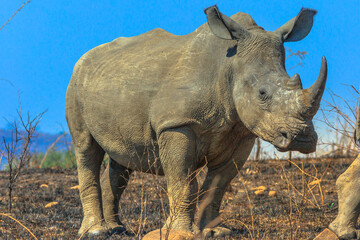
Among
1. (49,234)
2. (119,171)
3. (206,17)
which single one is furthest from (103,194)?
(206,17)

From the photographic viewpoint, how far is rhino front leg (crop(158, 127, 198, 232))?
487 centimetres

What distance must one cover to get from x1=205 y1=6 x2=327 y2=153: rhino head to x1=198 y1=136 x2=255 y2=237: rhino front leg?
753mm

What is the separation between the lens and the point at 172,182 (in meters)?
4.95

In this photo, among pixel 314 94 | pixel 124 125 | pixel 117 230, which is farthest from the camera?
pixel 117 230

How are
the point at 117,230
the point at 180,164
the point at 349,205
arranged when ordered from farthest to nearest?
the point at 117,230, the point at 349,205, the point at 180,164

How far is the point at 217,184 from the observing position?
5.46 metres

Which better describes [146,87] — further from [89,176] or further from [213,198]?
[89,176]

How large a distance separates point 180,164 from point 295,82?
4.13 feet

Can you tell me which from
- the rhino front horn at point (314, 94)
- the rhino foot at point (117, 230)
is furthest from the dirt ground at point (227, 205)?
the rhino front horn at point (314, 94)

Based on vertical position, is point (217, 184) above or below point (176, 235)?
above

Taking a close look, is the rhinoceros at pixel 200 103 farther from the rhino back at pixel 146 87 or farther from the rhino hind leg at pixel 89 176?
the rhino hind leg at pixel 89 176

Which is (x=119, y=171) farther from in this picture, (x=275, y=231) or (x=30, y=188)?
(x=30, y=188)

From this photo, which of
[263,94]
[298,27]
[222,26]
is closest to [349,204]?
[263,94]

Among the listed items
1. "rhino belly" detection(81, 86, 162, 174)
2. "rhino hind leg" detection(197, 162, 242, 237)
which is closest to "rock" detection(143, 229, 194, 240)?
"rhino hind leg" detection(197, 162, 242, 237)
